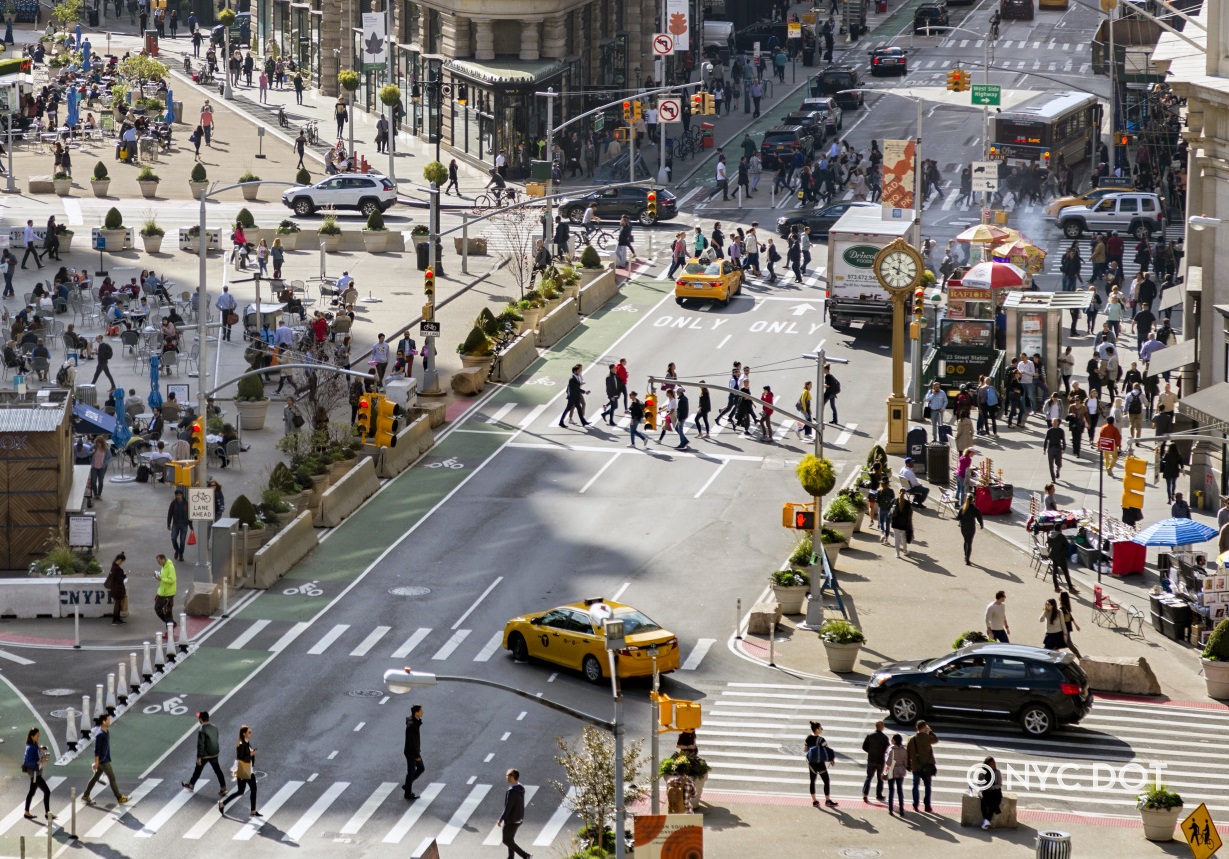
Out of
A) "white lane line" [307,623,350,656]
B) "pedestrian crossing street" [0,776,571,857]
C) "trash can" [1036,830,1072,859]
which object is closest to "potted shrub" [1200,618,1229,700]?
"trash can" [1036,830,1072,859]

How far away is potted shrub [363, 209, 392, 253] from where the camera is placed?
8069 cm

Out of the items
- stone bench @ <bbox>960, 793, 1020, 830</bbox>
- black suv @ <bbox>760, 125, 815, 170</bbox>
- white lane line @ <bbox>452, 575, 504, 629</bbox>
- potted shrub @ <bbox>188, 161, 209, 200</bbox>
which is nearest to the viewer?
stone bench @ <bbox>960, 793, 1020, 830</bbox>

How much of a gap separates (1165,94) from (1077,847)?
210ft

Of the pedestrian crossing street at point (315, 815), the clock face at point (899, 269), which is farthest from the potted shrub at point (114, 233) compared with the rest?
the pedestrian crossing street at point (315, 815)

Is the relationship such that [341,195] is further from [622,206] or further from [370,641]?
[370,641]

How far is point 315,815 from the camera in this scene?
3534cm

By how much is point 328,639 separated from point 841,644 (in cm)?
1055

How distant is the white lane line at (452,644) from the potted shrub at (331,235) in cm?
3800

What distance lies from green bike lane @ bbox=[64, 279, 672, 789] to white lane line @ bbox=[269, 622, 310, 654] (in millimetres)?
42

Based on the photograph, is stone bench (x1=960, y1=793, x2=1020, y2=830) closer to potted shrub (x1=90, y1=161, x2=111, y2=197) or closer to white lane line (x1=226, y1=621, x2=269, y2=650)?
white lane line (x1=226, y1=621, x2=269, y2=650)

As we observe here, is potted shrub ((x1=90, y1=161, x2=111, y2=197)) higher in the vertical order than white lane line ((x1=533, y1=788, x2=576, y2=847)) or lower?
higher

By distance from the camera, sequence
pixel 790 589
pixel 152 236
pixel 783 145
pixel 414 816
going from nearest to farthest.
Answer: pixel 414 816, pixel 790 589, pixel 152 236, pixel 783 145

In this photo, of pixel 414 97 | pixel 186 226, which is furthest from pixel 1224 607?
pixel 414 97

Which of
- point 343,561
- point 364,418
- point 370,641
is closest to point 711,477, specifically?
point 364,418
